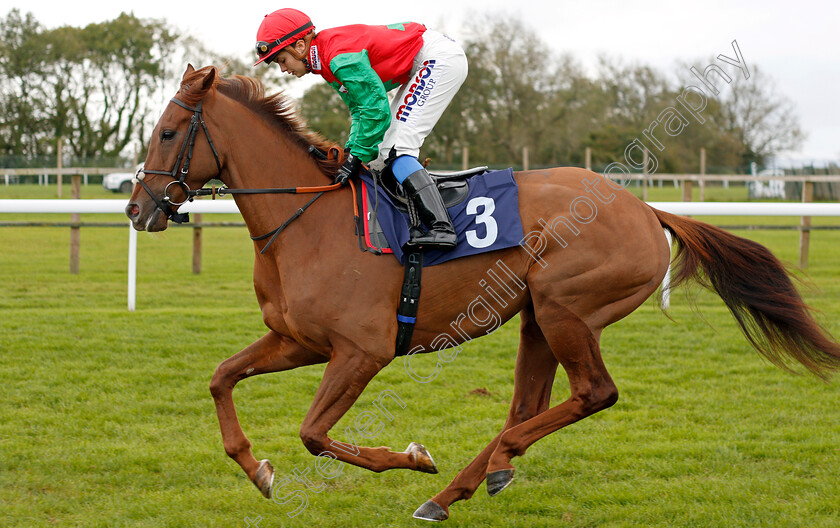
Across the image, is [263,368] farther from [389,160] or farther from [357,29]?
[357,29]

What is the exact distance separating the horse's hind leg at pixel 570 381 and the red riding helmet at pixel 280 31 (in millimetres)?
1492

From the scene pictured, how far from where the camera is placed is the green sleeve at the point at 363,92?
3.02 m

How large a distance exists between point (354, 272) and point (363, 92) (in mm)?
713

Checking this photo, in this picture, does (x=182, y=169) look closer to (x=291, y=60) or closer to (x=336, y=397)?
(x=291, y=60)

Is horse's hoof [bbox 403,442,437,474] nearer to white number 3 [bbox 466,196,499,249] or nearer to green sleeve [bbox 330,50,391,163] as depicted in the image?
white number 3 [bbox 466,196,499,249]

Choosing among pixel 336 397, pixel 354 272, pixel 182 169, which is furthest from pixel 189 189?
pixel 336 397

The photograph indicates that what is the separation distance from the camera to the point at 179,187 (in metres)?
3.10

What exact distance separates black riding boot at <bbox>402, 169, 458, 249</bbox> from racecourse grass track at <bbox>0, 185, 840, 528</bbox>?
3.86ft

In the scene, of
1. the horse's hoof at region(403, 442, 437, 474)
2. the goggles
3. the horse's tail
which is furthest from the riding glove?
the horse's tail

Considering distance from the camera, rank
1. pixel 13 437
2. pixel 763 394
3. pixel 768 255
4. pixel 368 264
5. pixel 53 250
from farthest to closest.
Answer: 1. pixel 53 250
2. pixel 763 394
3. pixel 13 437
4. pixel 768 255
5. pixel 368 264

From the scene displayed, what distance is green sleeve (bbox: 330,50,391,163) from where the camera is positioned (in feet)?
9.91

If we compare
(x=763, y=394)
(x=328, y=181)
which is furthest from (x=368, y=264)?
(x=763, y=394)

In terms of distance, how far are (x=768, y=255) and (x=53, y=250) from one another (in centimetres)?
1323

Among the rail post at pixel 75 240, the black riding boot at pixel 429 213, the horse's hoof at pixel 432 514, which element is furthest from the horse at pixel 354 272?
the rail post at pixel 75 240
